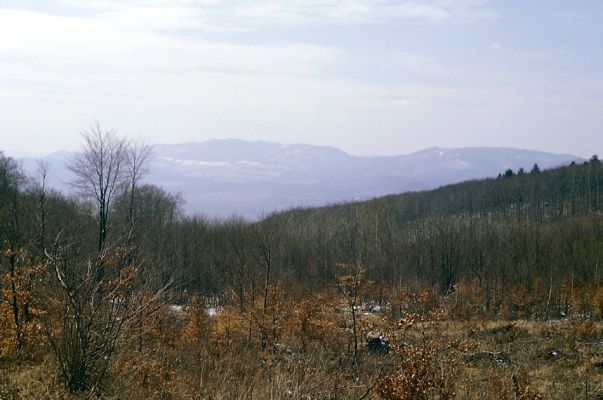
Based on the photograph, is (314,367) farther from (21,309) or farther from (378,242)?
(378,242)

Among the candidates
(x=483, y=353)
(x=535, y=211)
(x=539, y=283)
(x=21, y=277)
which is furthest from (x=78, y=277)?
(x=535, y=211)

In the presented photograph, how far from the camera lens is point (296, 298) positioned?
36469 millimetres

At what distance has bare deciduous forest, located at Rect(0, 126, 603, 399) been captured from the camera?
8.61 meters

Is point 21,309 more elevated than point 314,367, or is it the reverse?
point 21,309

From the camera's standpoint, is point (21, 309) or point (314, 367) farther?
point (21, 309)

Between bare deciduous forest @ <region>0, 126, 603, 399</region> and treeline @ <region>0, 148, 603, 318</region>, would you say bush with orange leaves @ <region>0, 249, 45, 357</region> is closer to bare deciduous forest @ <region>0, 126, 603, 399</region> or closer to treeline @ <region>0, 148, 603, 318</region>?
bare deciduous forest @ <region>0, 126, 603, 399</region>

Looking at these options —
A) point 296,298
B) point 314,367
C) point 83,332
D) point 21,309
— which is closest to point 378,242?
point 296,298

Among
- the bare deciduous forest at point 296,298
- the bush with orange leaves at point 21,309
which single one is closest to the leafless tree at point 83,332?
the bare deciduous forest at point 296,298

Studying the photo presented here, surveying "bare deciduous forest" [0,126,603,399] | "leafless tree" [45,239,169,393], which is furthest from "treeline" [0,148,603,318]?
"leafless tree" [45,239,169,393]

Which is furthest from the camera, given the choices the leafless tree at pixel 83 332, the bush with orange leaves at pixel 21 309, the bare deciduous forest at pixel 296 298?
the bush with orange leaves at pixel 21 309

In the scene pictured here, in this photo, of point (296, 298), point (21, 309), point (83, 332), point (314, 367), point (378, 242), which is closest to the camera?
point (83, 332)

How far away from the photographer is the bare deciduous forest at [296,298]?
8609 millimetres

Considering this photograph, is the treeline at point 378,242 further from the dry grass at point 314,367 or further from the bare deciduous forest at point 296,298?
the dry grass at point 314,367

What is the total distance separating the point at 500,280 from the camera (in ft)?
145
